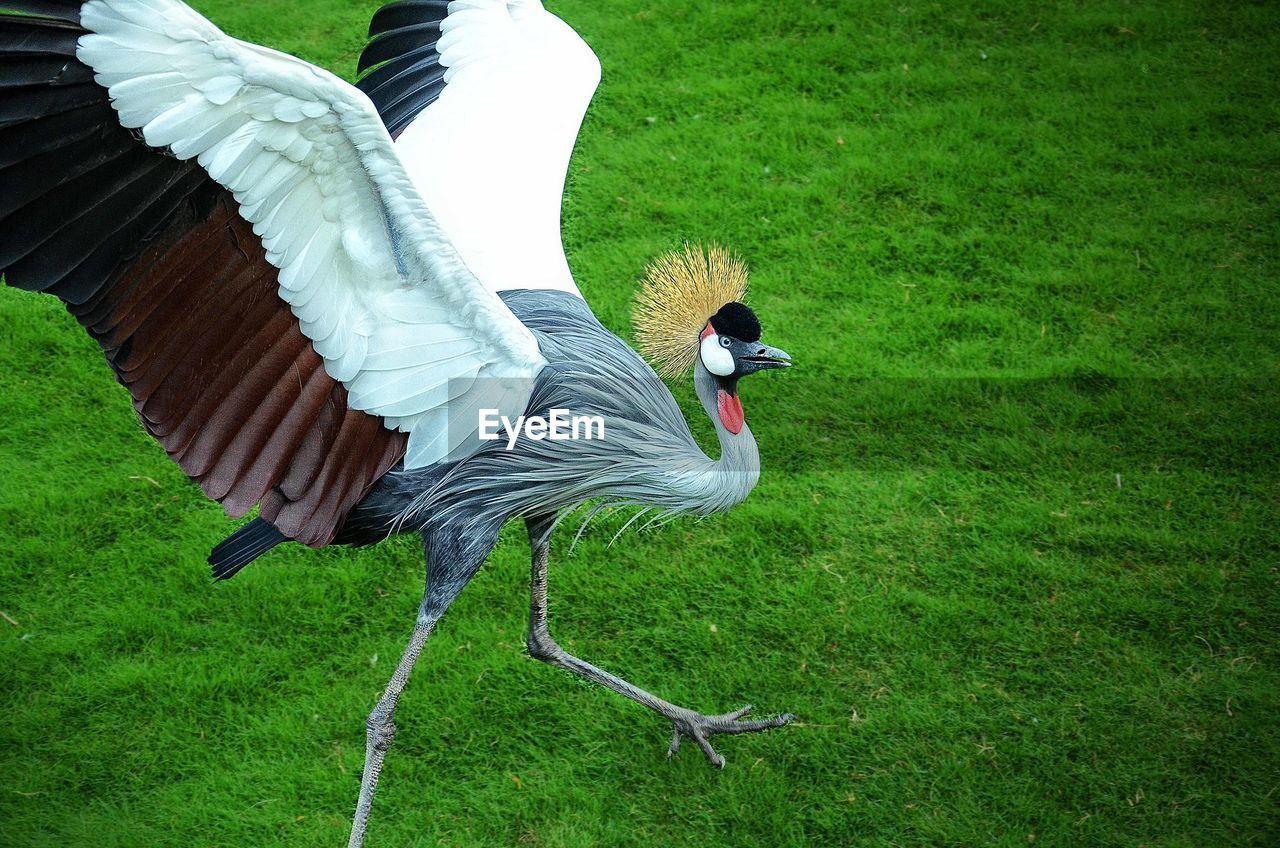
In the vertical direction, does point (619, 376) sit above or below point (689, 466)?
above

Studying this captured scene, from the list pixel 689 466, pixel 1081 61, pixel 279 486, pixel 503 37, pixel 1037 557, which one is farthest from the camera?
pixel 1081 61

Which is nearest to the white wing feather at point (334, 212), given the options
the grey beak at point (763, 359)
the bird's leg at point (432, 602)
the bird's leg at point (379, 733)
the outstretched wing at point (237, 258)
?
the outstretched wing at point (237, 258)

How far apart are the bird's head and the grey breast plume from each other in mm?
67

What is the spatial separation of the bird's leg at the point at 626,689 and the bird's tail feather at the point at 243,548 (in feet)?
2.32

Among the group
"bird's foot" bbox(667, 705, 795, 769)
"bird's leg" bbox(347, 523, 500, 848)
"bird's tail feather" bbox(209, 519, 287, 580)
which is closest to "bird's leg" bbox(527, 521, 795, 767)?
"bird's foot" bbox(667, 705, 795, 769)

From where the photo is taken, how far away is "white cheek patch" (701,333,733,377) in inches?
111

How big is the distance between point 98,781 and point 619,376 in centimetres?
190

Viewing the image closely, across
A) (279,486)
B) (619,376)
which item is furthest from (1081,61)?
(279,486)

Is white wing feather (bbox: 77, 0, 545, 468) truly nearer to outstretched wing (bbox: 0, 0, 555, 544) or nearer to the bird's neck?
outstretched wing (bbox: 0, 0, 555, 544)

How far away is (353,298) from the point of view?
2480 mm

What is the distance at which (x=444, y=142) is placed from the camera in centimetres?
328

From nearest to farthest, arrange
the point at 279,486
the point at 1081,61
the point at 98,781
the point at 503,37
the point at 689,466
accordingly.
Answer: the point at 279,486
the point at 689,466
the point at 98,781
the point at 503,37
the point at 1081,61

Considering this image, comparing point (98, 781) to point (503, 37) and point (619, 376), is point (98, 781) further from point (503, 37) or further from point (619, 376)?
point (503, 37)

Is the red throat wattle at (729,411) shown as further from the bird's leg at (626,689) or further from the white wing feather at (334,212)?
the bird's leg at (626,689)
